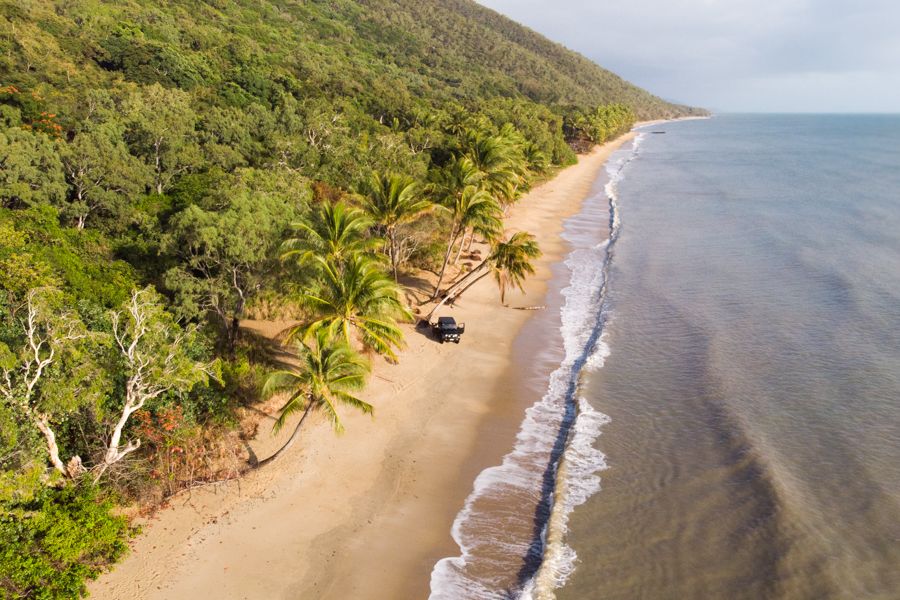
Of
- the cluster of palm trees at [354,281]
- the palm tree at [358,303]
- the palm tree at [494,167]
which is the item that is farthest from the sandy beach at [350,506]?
the palm tree at [494,167]

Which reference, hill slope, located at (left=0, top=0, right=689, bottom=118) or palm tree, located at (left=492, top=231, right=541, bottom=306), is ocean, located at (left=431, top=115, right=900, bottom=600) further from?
hill slope, located at (left=0, top=0, right=689, bottom=118)

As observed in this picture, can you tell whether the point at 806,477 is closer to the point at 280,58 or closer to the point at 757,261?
the point at 757,261

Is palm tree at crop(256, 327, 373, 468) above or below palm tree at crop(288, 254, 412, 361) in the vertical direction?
below

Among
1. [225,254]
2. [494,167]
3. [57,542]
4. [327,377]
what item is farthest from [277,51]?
[57,542]

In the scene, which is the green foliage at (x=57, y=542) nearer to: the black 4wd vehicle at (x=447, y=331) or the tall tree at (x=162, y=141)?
the black 4wd vehicle at (x=447, y=331)

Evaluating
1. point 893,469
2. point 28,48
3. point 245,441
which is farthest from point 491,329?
point 28,48

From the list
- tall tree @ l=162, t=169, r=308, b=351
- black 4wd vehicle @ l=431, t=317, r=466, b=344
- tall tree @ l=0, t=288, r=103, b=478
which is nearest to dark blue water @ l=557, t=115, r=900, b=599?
black 4wd vehicle @ l=431, t=317, r=466, b=344
